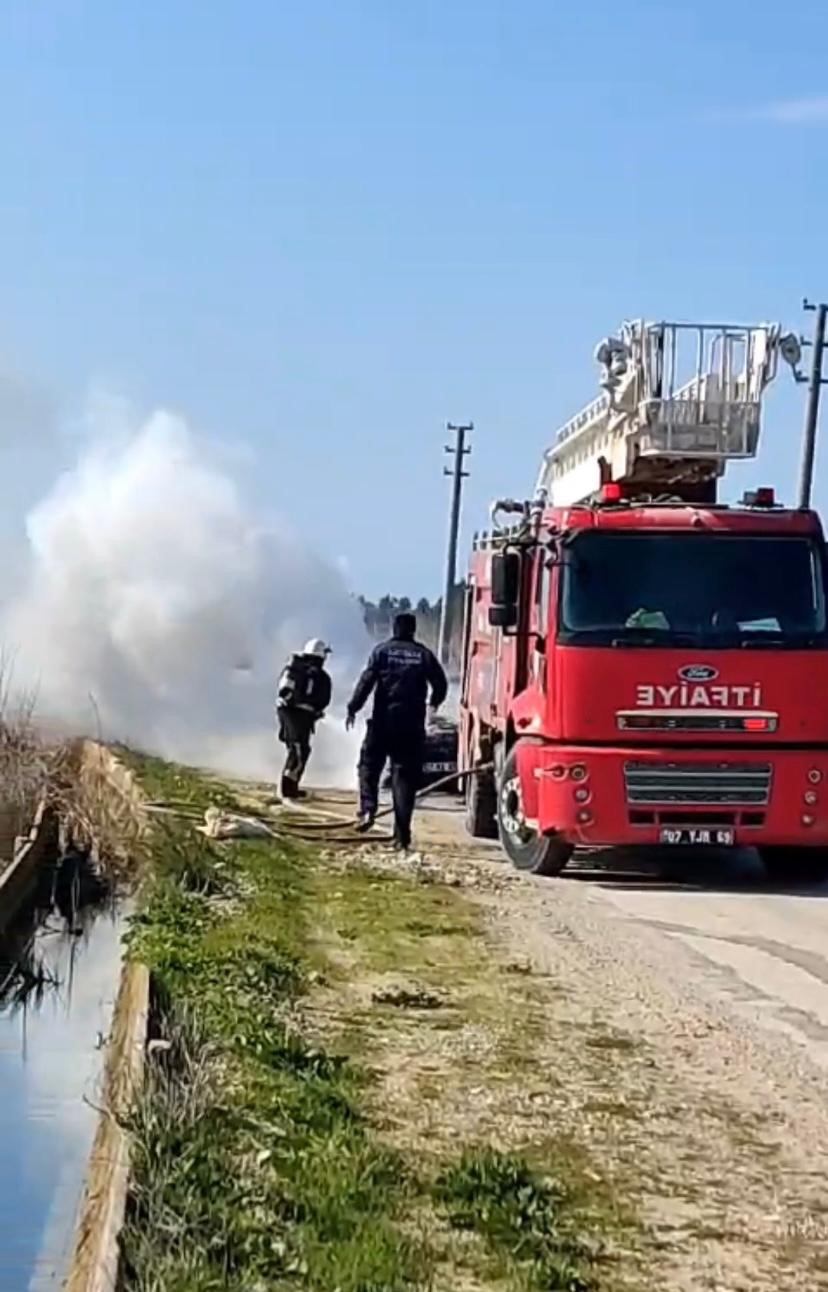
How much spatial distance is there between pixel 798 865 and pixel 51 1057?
6.90 metres

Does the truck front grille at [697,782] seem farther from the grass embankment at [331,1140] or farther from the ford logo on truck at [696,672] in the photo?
the grass embankment at [331,1140]

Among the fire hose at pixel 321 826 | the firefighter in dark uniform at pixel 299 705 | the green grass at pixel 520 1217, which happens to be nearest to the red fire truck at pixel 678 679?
the fire hose at pixel 321 826

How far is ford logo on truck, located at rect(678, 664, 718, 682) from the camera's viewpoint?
1555 cm

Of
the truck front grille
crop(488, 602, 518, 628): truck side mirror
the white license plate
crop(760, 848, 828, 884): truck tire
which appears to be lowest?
crop(760, 848, 828, 884): truck tire

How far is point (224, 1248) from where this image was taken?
6180mm

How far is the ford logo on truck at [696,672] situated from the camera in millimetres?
15547

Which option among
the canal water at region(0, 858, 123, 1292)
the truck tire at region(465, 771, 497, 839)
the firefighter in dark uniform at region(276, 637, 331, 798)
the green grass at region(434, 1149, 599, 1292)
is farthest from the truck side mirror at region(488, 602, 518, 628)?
the green grass at region(434, 1149, 599, 1292)

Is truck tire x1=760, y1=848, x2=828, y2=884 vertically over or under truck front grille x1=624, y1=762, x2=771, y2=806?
under

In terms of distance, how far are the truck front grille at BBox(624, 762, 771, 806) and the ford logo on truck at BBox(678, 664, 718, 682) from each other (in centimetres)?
61

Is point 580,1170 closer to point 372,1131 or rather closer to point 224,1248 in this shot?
point 372,1131

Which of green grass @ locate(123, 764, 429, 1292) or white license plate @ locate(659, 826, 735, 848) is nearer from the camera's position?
green grass @ locate(123, 764, 429, 1292)

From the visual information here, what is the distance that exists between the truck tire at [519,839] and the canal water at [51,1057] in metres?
3.14

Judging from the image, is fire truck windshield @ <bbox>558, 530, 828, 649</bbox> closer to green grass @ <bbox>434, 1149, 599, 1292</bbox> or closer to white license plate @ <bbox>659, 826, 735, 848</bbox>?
white license plate @ <bbox>659, 826, 735, 848</bbox>

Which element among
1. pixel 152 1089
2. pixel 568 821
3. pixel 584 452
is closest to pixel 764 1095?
pixel 152 1089
